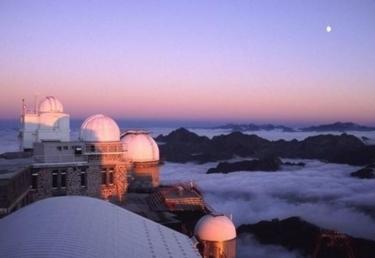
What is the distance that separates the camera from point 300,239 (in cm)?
4588

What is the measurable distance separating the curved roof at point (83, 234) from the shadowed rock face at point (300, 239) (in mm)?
29278

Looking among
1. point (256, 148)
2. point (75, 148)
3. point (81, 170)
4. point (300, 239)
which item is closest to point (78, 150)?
point (75, 148)

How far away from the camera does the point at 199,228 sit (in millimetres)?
21984

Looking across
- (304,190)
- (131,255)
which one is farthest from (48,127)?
(304,190)

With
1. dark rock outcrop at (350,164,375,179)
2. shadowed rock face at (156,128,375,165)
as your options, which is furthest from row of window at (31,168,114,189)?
shadowed rock face at (156,128,375,165)

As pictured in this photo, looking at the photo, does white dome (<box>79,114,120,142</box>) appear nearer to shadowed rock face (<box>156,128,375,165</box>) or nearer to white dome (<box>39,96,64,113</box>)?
white dome (<box>39,96,64,113</box>)

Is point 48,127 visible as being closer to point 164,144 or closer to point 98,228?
point 98,228

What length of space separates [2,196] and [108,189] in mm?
11219

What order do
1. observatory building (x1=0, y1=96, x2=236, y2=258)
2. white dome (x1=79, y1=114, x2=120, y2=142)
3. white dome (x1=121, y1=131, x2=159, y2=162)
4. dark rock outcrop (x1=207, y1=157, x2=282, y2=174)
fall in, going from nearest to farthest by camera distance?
observatory building (x1=0, y1=96, x2=236, y2=258), white dome (x1=79, y1=114, x2=120, y2=142), white dome (x1=121, y1=131, x2=159, y2=162), dark rock outcrop (x1=207, y1=157, x2=282, y2=174)

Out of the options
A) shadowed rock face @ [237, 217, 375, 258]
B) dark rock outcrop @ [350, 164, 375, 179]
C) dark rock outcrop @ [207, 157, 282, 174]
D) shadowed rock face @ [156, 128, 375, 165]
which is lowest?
shadowed rock face @ [237, 217, 375, 258]

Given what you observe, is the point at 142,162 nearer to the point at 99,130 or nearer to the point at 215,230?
the point at 99,130

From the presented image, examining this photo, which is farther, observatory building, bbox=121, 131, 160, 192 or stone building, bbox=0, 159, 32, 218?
observatory building, bbox=121, 131, 160, 192

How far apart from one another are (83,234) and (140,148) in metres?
20.5

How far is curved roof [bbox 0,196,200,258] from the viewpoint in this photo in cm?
1245
